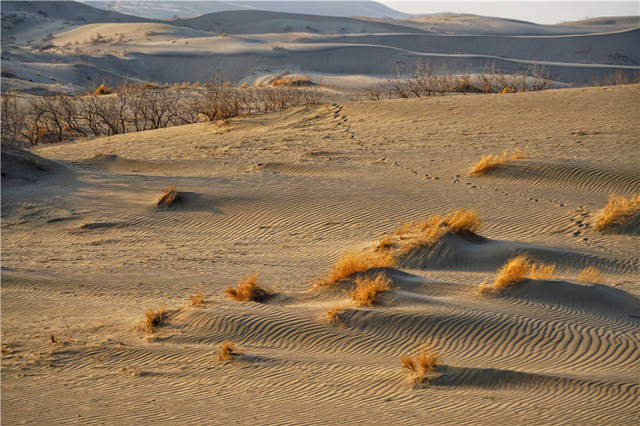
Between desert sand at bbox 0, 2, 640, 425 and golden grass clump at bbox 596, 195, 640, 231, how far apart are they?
0.23m

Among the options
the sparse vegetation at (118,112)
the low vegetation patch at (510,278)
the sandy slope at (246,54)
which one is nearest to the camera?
the low vegetation patch at (510,278)

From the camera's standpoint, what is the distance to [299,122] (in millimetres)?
18750

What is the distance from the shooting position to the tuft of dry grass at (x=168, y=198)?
446 inches

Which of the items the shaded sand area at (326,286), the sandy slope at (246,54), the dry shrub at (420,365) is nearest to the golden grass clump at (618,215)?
the shaded sand area at (326,286)

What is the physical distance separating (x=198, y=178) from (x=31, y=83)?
21.8 meters

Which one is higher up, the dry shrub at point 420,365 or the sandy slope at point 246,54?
the sandy slope at point 246,54

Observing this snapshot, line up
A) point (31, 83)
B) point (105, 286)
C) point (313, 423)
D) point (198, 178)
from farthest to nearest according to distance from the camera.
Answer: point (31, 83) < point (198, 178) < point (105, 286) < point (313, 423)

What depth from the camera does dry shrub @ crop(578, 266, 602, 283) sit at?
23.8ft

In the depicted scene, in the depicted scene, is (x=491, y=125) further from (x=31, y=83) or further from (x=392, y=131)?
(x=31, y=83)

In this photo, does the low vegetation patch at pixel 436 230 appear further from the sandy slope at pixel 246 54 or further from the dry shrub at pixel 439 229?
the sandy slope at pixel 246 54

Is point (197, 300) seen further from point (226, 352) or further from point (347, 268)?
point (347, 268)

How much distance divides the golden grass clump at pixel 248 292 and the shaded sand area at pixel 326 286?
0.40 ft

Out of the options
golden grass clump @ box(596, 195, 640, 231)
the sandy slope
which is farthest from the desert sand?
the sandy slope

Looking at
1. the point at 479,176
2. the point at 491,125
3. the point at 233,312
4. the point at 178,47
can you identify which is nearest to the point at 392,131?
the point at 491,125
